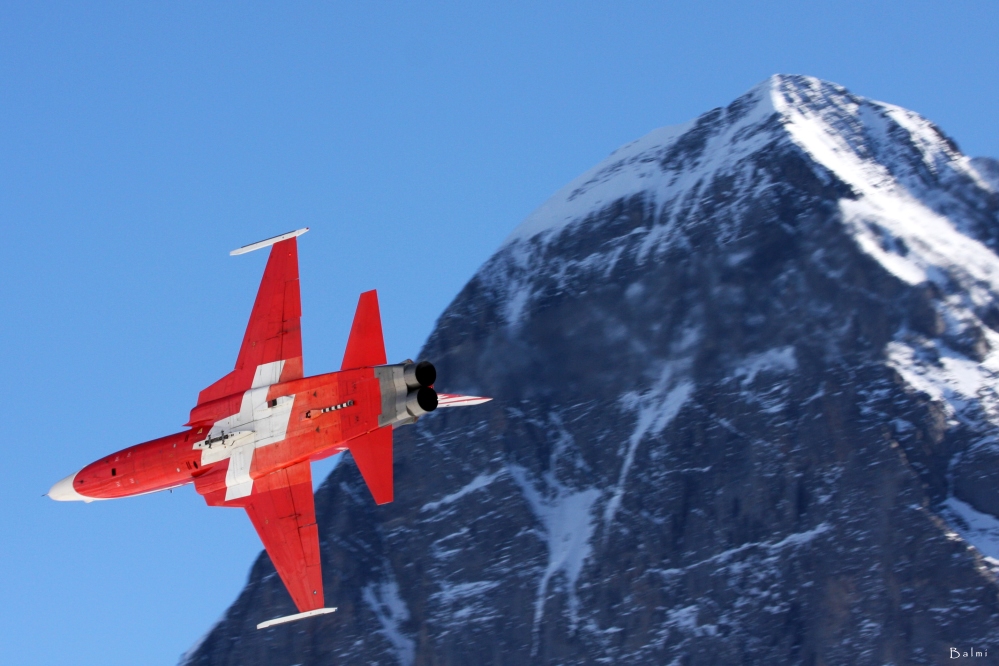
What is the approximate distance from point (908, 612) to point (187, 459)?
145319 mm

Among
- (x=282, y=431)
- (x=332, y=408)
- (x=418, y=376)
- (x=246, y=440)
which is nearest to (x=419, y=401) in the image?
(x=418, y=376)

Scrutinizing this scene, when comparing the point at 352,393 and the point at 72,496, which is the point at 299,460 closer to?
the point at 352,393

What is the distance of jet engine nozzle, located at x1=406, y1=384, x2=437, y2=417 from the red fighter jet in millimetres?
47

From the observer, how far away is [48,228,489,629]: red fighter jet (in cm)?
6506

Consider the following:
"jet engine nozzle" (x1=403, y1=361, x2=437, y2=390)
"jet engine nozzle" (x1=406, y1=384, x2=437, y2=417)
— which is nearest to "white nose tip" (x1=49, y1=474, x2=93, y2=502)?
"jet engine nozzle" (x1=406, y1=384, x2=437, y2=417)

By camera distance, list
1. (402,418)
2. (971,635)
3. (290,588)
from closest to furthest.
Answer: (402,418), (290,588), (971,635)

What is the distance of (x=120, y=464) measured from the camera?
2768 inches

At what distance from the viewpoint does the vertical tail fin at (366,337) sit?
65.4 meters

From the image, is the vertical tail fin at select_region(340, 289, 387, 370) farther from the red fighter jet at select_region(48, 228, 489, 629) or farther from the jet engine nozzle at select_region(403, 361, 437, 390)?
the jet engine nozzle at select_region(403, 361, 437, 390)

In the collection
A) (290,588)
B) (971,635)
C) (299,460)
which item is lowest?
(971,635)

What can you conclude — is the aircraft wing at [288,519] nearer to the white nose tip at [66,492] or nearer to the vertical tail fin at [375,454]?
the vertical tail fin at [375,454]

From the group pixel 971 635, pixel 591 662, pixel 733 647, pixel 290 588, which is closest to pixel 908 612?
pixel 971 635

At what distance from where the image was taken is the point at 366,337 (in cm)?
6538

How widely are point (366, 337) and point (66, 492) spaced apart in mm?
19492
